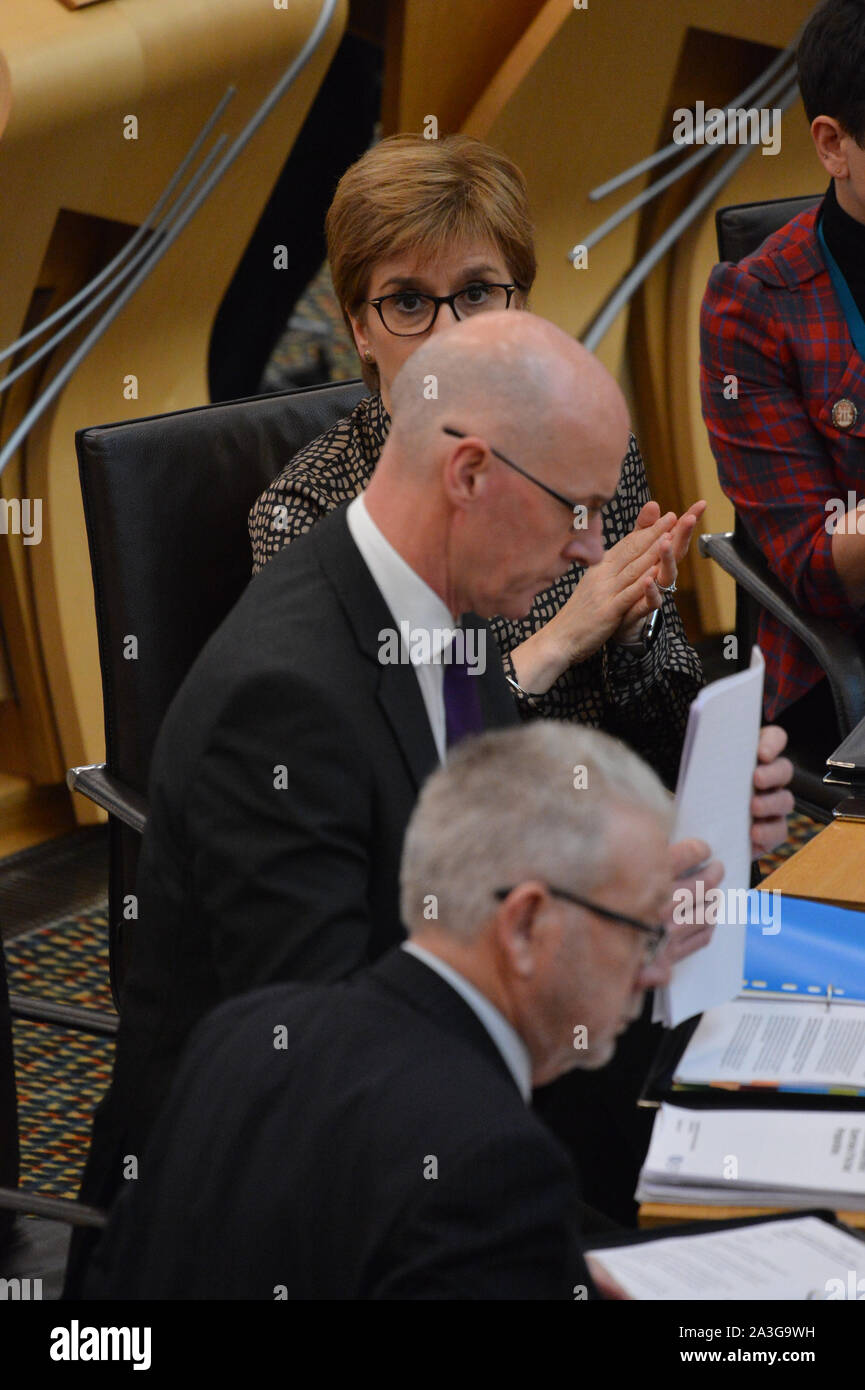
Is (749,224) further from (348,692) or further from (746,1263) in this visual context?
(746,1263)

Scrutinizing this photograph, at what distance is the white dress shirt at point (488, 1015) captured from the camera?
1.20 m

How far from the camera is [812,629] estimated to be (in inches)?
98.2

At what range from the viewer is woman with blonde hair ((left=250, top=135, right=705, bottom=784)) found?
219 cm

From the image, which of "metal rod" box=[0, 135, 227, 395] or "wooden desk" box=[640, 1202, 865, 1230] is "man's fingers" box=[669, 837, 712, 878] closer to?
"wooden desk" box=[640, 1202, 865, 1230]

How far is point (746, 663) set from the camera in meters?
2.85

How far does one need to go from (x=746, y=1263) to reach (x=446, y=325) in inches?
50.4

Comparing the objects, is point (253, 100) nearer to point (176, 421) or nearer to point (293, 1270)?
point (176, 421)

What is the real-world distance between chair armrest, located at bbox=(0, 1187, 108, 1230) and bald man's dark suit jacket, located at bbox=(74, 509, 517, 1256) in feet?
0.20

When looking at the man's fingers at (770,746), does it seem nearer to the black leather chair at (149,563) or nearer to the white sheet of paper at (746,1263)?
the white sheet of paper at (746,1263)

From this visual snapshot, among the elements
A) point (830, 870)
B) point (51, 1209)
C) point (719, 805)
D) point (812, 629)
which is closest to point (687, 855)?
point (719, 805)

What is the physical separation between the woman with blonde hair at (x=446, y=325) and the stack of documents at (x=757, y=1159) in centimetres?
81

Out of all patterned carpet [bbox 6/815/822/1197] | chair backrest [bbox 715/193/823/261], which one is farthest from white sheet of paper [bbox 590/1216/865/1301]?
chair backrest [bbox 715/193/823/261]

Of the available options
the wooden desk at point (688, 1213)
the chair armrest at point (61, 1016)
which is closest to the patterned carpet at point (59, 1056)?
the chair armrest at point (61, 1016)
